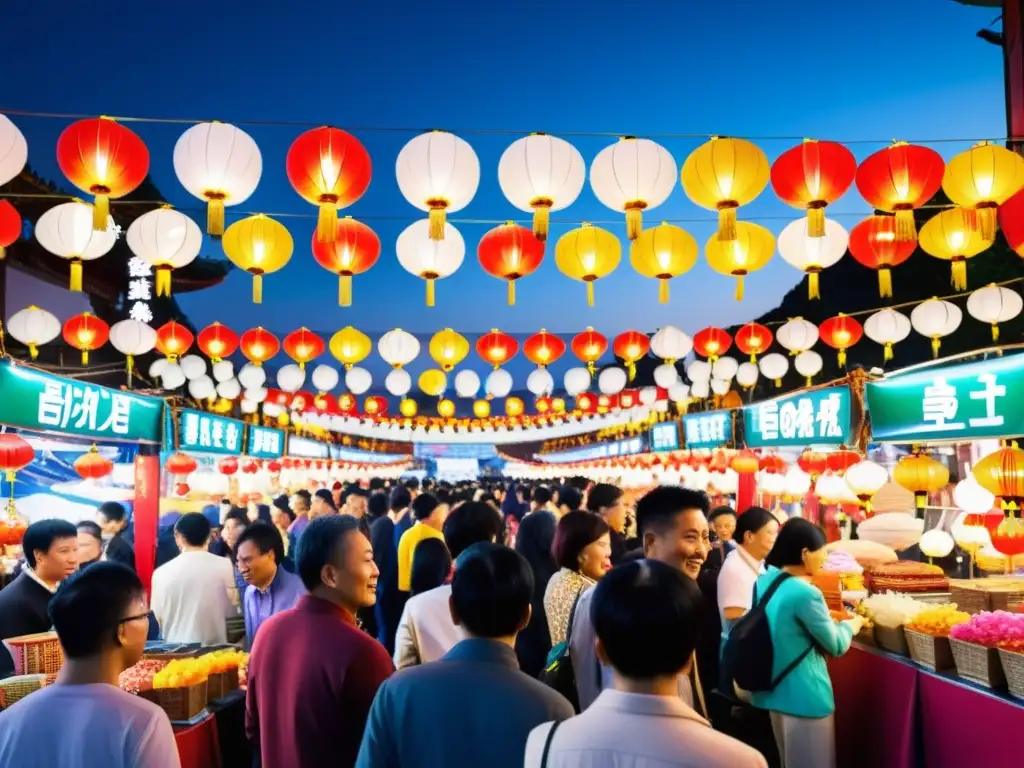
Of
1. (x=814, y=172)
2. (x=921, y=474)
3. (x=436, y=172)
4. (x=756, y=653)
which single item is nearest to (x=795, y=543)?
(x=756, y=653)

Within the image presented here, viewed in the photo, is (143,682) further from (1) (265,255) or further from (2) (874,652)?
(2) (874,652)

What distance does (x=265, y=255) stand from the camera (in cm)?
760

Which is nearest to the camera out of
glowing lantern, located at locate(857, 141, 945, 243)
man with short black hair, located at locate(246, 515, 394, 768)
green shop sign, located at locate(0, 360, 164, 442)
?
man with short black hair, located at locate(246, 515, 394, 768)

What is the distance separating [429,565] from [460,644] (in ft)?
9.15

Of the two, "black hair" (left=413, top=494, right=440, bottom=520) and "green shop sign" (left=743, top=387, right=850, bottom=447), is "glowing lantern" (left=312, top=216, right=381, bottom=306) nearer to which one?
"black hair" (left=413, top=494, right=440, bottom=520)

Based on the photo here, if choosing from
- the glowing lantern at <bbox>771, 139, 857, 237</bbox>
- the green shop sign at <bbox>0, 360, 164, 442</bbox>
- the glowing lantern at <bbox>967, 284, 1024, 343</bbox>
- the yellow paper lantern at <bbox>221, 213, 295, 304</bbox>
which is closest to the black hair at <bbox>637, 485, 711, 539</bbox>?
the glowing lantern at <bbox>771, 139, 857, 237</bbox>

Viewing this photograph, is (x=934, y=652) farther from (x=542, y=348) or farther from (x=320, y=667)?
(x=542, y=348)

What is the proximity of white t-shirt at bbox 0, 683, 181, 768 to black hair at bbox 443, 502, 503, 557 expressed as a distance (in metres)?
2.88

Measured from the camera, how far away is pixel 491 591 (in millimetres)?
2559

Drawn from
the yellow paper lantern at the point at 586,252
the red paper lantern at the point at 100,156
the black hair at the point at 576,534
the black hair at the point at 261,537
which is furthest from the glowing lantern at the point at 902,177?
the red paper lantern at the point at 100,156

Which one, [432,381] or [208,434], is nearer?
[208,434]

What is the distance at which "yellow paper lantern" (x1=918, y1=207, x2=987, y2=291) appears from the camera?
305 inches

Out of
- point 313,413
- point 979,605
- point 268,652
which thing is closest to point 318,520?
point 268,652

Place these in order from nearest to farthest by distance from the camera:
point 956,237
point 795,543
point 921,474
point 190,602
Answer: point 795,543
point 190,602
point 956,237
point 921,474
